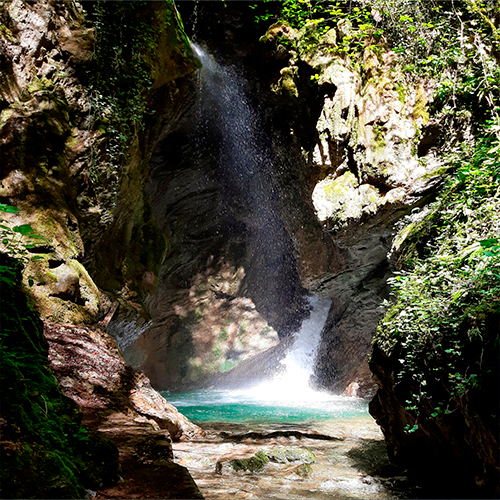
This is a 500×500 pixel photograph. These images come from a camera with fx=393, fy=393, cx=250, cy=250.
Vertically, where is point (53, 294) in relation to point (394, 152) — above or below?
below

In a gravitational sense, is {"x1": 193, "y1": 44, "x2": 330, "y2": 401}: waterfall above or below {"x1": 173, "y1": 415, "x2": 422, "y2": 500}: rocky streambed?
above

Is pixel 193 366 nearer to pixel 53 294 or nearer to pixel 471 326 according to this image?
pixel 53 294

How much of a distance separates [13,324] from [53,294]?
2.65 metres

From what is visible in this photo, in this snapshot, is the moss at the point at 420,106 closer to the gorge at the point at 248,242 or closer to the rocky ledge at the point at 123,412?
the gorge at the point at 248,242

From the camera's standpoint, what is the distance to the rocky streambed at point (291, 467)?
3.63m

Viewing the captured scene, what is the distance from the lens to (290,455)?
463 centimetres

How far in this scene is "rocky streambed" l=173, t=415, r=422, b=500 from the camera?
11.9 ft

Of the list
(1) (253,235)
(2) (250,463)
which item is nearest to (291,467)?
(2) (250,463)

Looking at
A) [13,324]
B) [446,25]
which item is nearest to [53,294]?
[13,324]

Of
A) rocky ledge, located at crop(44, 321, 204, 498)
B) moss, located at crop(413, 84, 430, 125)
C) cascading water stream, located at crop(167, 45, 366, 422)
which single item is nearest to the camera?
rocky ledge, located at crop(44, 321, 204, 498)

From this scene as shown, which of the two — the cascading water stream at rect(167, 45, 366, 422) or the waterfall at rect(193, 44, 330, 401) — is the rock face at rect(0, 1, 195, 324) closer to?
the waterfall at rect(193, 44, 330, 401)

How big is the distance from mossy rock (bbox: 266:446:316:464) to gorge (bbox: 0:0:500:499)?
0.07 meters

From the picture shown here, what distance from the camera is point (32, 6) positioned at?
580cm

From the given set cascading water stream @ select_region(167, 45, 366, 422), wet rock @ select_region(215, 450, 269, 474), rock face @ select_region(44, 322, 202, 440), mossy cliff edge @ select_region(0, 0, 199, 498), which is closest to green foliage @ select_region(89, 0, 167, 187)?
mossy cliff edge @ select_region(0, 0, 199, 498)
